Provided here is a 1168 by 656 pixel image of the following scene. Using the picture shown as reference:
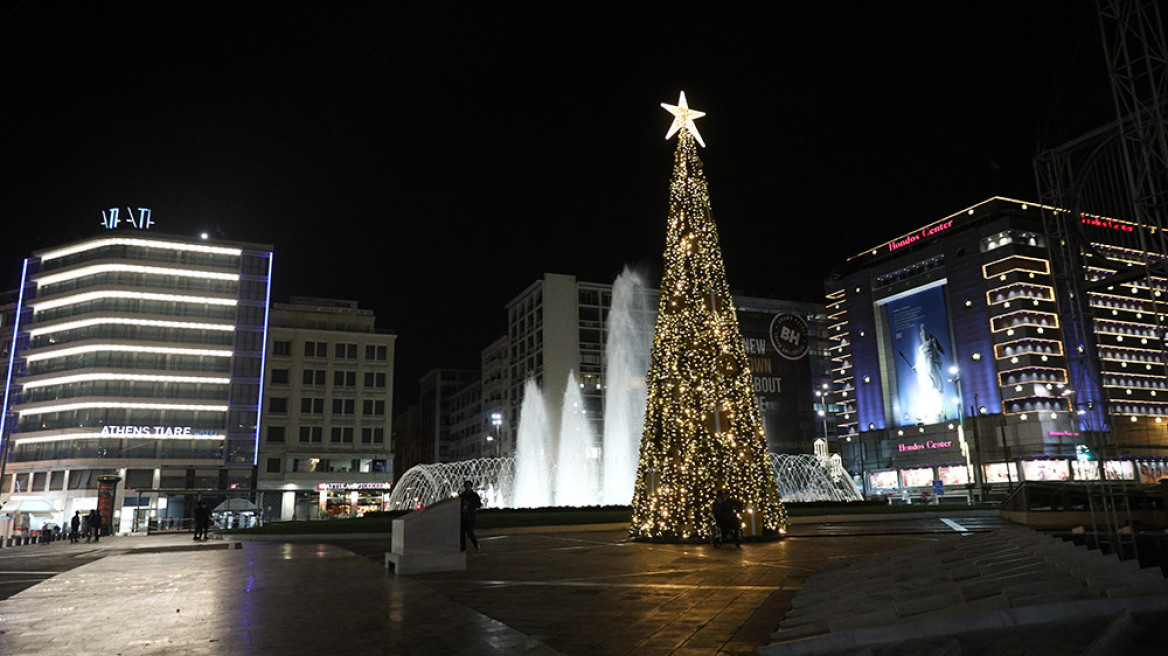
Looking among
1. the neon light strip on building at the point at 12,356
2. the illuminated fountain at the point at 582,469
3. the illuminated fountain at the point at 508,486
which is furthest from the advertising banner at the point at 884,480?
the neon light strip on building at the point at 12,356

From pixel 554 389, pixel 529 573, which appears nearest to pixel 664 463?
pixel 529 573

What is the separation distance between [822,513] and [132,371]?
226ft

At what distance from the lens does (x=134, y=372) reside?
7206 cm

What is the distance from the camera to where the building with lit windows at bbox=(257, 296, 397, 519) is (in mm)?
76438

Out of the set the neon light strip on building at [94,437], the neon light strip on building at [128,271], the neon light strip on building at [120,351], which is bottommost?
the neon light strip on building at [94,437]

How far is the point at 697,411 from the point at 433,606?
10040 mm

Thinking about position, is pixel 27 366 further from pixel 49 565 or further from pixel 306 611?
pixel 306 611

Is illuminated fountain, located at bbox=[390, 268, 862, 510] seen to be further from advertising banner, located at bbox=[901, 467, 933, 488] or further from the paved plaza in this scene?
the paved plaza

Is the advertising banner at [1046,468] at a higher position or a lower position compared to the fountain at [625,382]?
A: lower

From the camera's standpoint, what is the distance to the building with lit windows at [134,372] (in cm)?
6981

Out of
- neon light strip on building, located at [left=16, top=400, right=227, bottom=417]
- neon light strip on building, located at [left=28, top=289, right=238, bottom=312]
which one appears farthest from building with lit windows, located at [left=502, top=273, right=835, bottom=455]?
neon light strip on building, located at [left=16, top=400, right=227, bottom=417]

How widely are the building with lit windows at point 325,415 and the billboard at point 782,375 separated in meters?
52.6

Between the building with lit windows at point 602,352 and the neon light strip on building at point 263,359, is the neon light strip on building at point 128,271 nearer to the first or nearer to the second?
the neon light strip on building at point 263,359

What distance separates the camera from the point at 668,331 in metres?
18.7
